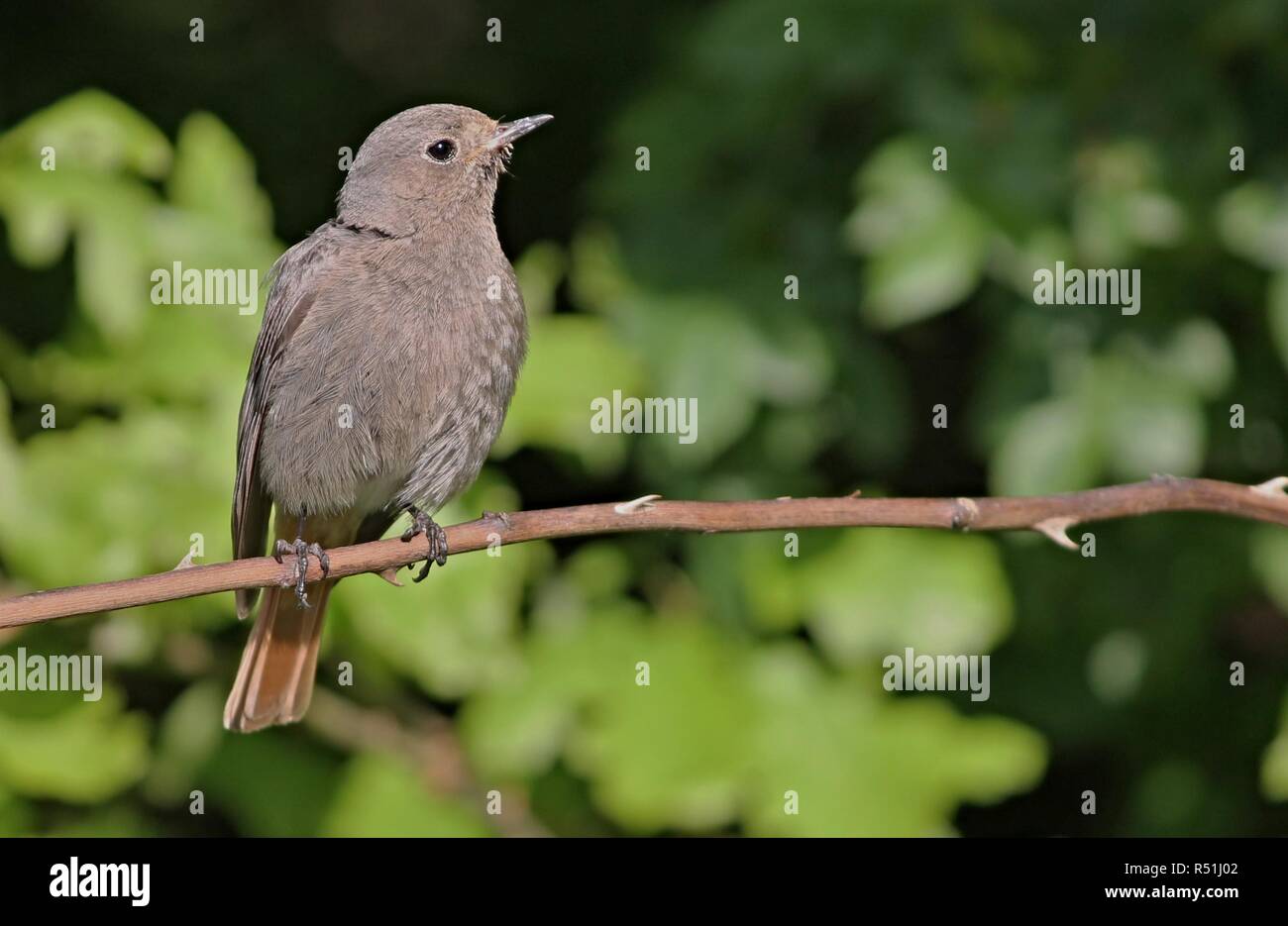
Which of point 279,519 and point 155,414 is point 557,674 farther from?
point 155,414

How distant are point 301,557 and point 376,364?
2.25 feet

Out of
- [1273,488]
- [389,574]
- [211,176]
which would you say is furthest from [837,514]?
[211,176]

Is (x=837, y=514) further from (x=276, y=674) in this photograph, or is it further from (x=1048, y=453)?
(x=276, y=674)

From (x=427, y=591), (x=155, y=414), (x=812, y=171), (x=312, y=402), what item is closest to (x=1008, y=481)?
(x=812, y=171)

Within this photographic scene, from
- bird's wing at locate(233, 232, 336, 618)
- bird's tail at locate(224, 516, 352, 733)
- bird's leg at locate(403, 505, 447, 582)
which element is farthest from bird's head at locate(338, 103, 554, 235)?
bird's tail at locate(224, 516, 352, 733)

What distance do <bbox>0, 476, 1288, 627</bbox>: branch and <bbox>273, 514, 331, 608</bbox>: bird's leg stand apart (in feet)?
0.86

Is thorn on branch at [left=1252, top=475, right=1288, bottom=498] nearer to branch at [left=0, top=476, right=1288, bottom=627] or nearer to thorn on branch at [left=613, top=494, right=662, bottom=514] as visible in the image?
branch at [left=0, top=476, right=1288, bottom=627]

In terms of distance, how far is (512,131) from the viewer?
5.21 metres

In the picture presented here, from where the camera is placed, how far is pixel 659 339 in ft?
17.6

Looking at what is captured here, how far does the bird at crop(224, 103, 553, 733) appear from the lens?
4.79m

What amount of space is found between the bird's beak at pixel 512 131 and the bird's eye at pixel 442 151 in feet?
0.43

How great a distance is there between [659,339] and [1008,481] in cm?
128

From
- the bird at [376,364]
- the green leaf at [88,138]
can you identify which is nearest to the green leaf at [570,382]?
the bird at [376,364]

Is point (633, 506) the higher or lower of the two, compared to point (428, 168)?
lower
